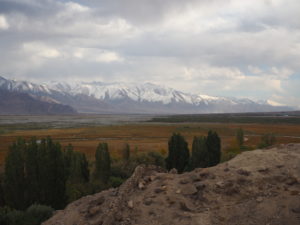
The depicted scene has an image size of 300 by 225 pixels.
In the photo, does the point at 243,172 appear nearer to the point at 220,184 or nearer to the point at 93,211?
the point at 220,184

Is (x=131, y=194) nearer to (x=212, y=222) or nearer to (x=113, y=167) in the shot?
(x=212, y=222)

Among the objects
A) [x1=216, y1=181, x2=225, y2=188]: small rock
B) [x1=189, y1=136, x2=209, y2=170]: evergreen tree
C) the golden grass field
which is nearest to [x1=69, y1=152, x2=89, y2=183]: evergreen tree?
[x1=189, y1=136, x2=209, y2=170]: evergreen tree

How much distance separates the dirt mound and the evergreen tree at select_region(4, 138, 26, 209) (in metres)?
9.49

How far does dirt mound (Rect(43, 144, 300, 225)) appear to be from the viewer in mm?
14914

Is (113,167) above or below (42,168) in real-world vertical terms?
below

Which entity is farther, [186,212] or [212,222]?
[186,212]

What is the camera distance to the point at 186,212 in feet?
51.5

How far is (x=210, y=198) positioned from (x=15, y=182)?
19.1 meters

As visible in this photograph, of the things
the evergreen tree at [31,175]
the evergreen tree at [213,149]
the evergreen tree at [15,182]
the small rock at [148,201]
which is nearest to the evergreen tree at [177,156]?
the evergreen tree at [213,149]

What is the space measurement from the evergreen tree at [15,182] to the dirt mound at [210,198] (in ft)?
31.1

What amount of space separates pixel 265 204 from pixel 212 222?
287 centimetres

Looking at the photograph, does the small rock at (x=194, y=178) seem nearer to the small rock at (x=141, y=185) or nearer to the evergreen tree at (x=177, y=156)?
the small rock at (x=141, y=185)

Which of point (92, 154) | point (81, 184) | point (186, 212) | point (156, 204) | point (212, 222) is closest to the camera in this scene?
point (212, 222)

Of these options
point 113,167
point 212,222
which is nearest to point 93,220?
point 212,222
